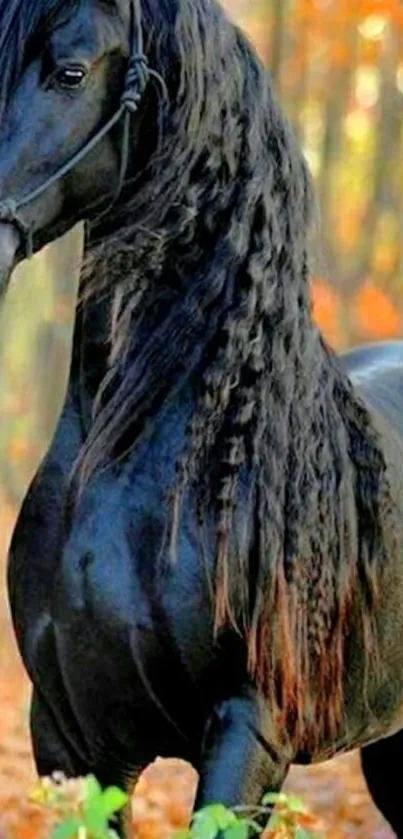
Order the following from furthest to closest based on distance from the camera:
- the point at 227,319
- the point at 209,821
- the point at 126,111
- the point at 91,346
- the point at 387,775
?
the point at 387,775 → the point at 91,346 → the point at 227,319 → the point at 126,111 → the point at 209,821

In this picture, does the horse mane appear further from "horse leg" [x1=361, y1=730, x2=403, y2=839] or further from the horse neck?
"horse leg" [x1=361, y1=730, x2=403, y2=839]

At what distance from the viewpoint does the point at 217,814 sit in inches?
109

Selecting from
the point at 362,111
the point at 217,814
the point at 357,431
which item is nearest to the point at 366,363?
the point at 357,431

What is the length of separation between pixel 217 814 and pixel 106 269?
1513 millimetres

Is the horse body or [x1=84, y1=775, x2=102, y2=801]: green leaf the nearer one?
[x1=84, y1=775, x2=102, y2=801]: green leaf

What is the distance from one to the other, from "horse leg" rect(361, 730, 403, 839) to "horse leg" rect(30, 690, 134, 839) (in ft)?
5.62

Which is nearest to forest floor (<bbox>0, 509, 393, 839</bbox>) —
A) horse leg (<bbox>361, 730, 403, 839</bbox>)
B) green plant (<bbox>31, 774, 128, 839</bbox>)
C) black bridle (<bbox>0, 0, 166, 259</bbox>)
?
horse leg (<bbox>361, 730, 403, 839</bbox>)

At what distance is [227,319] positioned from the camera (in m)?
4.02

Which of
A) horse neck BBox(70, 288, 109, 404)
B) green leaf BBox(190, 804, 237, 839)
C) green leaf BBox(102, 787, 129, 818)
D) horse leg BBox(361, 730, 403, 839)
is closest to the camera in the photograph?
green leaf BBox(102, 787, 129, 818)

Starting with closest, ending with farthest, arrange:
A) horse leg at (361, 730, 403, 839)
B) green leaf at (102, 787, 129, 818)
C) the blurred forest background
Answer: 1. green leaf at (102, 787, 129, 818)
2. horse leg at (361, 730, 403, 839)
3. the blurred forest background

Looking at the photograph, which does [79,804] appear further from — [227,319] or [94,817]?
[227,319]

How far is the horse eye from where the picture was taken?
3.78 metres

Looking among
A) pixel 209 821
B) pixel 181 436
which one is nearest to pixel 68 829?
pixel 209 821

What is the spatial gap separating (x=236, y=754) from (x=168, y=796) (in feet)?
17.5
